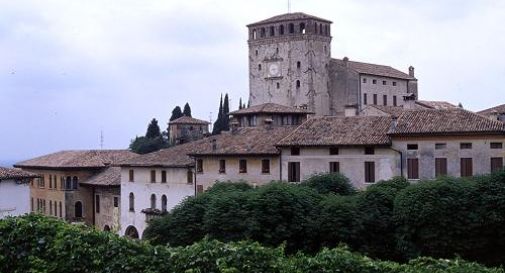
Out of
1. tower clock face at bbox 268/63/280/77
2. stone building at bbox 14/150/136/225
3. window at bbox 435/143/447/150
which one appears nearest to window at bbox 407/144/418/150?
window at bbox 435/143/447/150

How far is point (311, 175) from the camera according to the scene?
4466 cm

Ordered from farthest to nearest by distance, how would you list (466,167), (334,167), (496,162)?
1. (334,167)
2. (466,167)
3. (496,162)

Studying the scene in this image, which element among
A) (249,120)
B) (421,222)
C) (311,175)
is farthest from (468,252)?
(249,120)

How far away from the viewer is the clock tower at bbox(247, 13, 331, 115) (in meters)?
81.2

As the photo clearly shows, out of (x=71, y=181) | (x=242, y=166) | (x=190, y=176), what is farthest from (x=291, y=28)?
(x=242, y=166)

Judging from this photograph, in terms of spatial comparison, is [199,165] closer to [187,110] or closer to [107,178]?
[107,178]

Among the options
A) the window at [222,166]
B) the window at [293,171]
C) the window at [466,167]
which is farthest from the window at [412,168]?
the window at [222,166]

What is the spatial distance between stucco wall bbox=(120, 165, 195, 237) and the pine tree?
50.9 meters

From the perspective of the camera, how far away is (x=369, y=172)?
4344 centimetres

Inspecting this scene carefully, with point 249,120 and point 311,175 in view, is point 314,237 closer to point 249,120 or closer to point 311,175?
point 311,175

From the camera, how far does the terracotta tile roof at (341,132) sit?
4391 centimetres

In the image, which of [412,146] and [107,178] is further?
[107,178]

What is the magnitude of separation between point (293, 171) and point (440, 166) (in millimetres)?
8752

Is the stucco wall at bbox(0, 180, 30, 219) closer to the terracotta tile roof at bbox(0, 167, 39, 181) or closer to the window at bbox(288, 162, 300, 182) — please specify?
the terracotta tile roof at bbox(0, 167, 39, 181)
